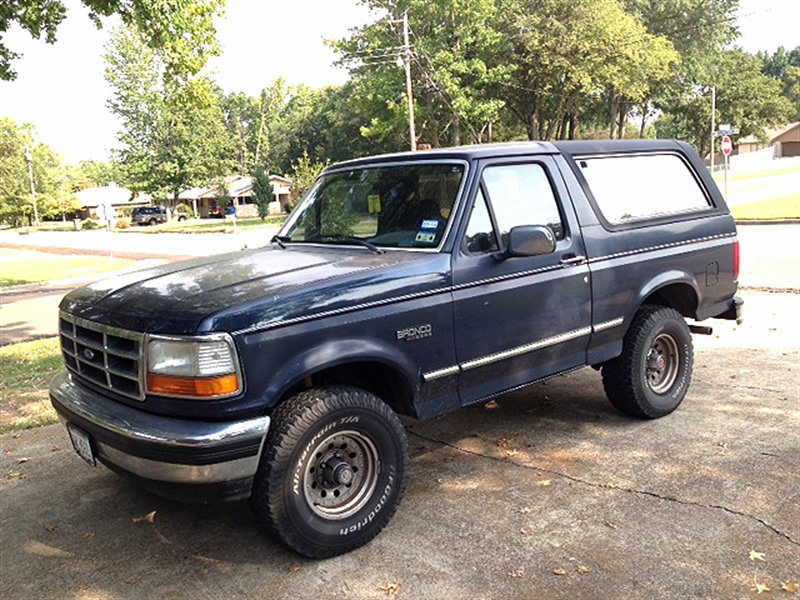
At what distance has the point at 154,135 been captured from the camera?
65.4m

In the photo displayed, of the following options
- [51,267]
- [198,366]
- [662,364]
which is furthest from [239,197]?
[198,366]

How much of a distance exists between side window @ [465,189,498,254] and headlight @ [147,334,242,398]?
154 cm

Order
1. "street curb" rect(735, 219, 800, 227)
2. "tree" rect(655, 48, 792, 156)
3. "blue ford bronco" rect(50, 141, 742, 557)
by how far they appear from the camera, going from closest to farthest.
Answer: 1. "blue ford bronco" rect(50, 141, 742, 557)
2. "street curb" rect(735, 219, 800, 227)
3. "tree" rect(655, 48, 792, 156)

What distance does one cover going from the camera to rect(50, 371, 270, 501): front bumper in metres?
2.91

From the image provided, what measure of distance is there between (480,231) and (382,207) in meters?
0.70

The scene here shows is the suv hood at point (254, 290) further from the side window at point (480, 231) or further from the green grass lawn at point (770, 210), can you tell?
the green grass lawn at point (770, 210)

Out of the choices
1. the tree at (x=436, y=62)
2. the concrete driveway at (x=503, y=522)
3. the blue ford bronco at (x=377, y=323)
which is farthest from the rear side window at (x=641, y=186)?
the tree at (x=436, y=62)

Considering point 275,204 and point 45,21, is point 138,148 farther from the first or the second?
Result: point 45,21

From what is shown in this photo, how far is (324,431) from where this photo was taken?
3.23 metres

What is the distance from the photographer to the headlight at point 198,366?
9.64 feet

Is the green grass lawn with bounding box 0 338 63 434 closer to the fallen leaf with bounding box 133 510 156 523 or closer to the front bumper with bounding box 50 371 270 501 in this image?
the fallen leaf with bounding box 133 510 156 523

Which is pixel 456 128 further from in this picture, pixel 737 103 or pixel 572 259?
pixel 737 103

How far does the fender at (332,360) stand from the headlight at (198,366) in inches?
7.6

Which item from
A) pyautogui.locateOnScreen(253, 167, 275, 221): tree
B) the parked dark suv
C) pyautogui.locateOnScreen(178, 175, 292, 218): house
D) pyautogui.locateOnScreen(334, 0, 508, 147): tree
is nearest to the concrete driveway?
pyautogui.locateOnScreen(334, 0, 508, 147): tree
